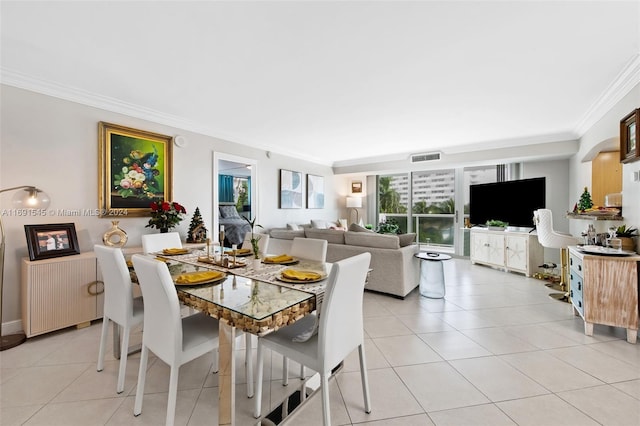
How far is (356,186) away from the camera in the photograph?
750 centimetres

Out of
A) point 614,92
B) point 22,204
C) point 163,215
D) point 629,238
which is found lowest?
point 629,238

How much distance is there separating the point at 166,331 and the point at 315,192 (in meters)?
5.17

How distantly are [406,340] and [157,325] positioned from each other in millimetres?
1980

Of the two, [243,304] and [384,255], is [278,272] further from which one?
[384,255]

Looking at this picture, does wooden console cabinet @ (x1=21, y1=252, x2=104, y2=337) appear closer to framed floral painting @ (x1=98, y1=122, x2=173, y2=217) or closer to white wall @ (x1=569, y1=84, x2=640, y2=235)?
framed floral painting @ (x1=98, y1=122, x2=173, y2=217)

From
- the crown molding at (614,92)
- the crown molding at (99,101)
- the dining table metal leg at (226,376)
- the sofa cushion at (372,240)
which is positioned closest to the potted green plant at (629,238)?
the crown molding at (614,92)

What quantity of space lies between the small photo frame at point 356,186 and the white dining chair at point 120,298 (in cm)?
619

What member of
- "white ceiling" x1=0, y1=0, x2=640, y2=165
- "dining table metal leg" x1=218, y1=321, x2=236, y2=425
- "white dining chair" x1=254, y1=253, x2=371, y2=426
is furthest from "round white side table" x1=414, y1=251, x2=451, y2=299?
"dining table metal leg" x1=218, y1=321, x2=236, y2=425

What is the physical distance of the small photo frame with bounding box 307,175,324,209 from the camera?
6.18 m

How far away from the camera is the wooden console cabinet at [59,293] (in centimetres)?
232

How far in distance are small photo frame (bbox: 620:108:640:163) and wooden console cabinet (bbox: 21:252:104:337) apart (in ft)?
17.2

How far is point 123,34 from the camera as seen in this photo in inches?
75.4

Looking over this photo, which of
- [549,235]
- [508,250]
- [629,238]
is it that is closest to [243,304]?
[629,238]

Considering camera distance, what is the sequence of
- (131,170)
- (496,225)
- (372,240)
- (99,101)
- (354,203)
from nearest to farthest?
(99,101)
(131,170)
(372,240)
(496,225)
(354,203)
